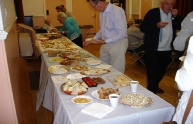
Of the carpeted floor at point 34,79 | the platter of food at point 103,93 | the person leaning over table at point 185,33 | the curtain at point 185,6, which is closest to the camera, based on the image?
the platter of food at point 103,93

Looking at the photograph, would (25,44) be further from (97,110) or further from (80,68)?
(97,110)

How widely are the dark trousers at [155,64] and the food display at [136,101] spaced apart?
50.8 inches

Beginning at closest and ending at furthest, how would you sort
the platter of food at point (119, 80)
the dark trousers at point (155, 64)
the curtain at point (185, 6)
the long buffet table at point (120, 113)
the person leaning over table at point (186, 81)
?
the person leaning over table at point (186, 81)
the long buffet table at point (120, 113)
the platter of food at point (119, 80)
the dark trousers at point (155, 64)
the curtain at point (185, 6)

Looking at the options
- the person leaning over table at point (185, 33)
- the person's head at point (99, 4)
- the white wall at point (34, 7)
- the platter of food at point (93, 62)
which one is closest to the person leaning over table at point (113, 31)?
the person's head at point (99, 4)

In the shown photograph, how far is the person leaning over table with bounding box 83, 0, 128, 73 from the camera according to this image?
82.8 inches

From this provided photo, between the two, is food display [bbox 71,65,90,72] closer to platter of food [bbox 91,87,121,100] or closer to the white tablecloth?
platter of food [bbox 91,87,121,100]

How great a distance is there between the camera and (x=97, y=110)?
1.12 m

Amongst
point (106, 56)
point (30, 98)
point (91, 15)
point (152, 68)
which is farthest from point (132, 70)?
point (91, 15)

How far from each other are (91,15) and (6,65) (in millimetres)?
6411

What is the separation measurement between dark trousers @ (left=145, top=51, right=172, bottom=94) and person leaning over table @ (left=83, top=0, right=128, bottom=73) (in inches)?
17.3

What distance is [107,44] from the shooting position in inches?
88.7

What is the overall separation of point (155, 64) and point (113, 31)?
2.32ft

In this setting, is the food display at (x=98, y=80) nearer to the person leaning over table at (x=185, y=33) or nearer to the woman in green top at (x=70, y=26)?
the person leaning over table at (x=185, y=33)

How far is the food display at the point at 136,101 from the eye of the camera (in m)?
1.14
